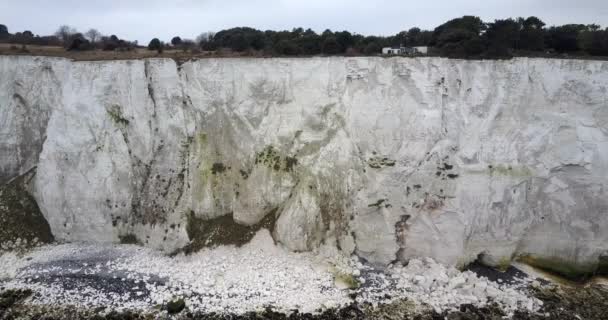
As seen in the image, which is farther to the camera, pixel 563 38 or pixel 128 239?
pixel 563 38

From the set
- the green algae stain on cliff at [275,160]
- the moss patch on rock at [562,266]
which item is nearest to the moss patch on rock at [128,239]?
the green algae stain on cliff at [275,160]

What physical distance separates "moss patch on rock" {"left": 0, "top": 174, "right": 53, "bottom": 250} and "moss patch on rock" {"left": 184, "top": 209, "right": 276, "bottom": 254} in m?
6.36

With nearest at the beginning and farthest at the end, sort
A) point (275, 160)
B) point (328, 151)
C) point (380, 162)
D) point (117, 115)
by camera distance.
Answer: point (380, 162) → point (328, 151) → point (275, 160) → point (117, 115)

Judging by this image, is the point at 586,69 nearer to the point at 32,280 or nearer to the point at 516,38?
the point at 516,38

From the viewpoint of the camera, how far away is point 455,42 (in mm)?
17516

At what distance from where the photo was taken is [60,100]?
1650 centimetres

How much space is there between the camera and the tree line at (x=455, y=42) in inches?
639

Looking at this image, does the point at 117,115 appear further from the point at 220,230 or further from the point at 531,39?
the point at 531,39

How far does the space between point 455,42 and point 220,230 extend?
13.8m

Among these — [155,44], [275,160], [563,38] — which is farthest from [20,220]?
[563,38]

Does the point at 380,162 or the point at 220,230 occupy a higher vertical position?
the point at 380,162

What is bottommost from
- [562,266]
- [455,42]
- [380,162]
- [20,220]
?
[562,266]

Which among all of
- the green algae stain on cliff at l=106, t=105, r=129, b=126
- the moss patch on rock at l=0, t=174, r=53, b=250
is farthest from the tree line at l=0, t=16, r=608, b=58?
the moss patch on rock at l=0, t=174, r=53, b=250

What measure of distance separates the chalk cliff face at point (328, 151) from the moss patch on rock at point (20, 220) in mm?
489
